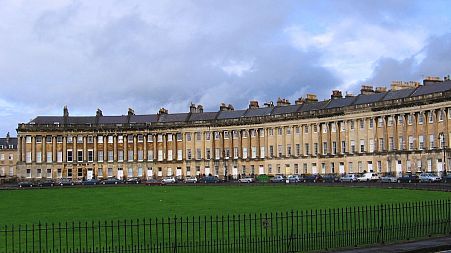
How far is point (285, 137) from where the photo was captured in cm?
11025

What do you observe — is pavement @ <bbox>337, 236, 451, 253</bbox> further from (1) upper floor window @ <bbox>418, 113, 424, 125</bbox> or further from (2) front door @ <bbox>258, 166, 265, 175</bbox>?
(2) front door @ <bbox>258, 166, 265, 175</bbox>

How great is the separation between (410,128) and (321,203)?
51006mm

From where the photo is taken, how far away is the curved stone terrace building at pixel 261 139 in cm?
8900

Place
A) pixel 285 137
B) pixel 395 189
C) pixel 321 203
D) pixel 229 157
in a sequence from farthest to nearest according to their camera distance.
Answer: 1. pixel 229 157
2. pixel 285 137
3. pixel 395 189
4. pixel 321 203

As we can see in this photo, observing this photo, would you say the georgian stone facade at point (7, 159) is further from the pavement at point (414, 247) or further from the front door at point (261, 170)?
the pavement at point (414, 247)

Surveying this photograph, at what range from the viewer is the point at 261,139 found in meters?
115

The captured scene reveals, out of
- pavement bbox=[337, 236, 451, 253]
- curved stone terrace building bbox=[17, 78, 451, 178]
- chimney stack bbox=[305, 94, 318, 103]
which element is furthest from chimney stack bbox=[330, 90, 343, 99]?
pavement bbox=[337, 236, 451, 253]

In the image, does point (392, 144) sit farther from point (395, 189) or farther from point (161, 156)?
point (161, 156)

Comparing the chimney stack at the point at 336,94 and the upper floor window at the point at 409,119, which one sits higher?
the chimney stack at the point at 336,94

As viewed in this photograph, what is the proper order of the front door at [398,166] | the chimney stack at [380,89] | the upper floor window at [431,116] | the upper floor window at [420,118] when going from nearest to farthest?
1. the upper floor window at [431,116]
2. the upper floor window at [420,118]
3. the front door at [398,166]
4. the chimney stack at [380,89]

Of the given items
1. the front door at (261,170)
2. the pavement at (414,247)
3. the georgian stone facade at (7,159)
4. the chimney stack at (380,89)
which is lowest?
the pavement at (414,247)

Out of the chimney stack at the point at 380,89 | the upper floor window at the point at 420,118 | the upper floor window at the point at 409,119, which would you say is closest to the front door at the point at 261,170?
the chimney stack at the point at 380,89

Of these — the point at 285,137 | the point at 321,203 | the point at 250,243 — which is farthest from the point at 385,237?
the point at 285,137

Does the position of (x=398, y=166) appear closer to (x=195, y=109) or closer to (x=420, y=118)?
(x=420, y=118)
